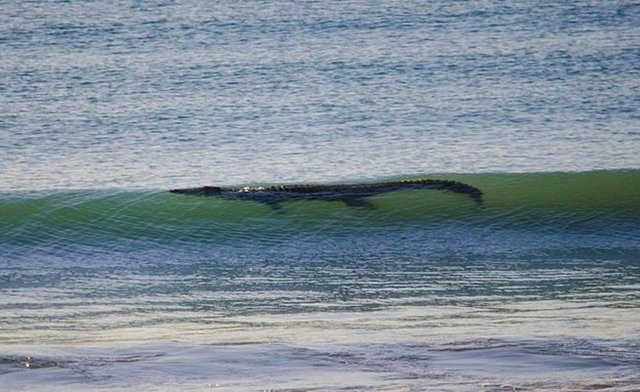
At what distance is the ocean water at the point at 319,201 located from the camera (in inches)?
272

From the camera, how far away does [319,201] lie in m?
12.3

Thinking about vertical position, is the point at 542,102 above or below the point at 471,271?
above

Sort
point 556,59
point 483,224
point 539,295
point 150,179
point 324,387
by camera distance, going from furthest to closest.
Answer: point 556,59, point 150,179, point 483,224, point 539,295, point 324,387

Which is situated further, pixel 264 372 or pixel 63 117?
pixel 63 117

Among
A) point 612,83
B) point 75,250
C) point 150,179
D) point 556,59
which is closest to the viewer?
point 75,250

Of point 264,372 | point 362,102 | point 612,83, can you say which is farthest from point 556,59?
point 264,372

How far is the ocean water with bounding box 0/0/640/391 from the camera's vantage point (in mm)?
6906

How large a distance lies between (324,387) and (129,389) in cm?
95

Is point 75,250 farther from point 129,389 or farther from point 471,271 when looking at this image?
point 129,389

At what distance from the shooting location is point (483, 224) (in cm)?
1185

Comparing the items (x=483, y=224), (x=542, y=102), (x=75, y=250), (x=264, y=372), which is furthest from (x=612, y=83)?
(x=264, y=372)

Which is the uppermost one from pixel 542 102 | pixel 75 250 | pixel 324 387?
pixel 542 102

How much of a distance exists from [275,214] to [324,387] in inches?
234

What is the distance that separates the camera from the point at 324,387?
624 centimetres
